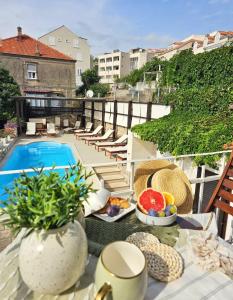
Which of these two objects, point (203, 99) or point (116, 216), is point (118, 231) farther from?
point (203, 99)

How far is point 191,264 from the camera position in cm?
117

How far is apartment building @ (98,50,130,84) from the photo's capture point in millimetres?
53938

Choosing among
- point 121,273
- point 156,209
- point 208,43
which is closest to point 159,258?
point 121,273

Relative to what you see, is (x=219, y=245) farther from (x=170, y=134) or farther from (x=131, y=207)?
(x=170, y=134)

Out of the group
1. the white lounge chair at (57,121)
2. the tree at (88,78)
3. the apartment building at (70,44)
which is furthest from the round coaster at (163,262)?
the apartment building at (70,44)

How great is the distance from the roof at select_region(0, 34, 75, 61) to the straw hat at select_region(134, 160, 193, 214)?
21474 mm

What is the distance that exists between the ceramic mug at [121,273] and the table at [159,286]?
0.49 ft

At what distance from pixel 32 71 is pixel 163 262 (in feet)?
74.9

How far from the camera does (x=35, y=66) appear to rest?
20984 mm

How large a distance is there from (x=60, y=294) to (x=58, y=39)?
33.6 m

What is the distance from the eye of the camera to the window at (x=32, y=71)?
20.8 metres

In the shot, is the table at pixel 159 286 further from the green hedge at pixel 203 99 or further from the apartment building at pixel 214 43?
the apartment building at pixel 214 43

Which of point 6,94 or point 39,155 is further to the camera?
point 6,94

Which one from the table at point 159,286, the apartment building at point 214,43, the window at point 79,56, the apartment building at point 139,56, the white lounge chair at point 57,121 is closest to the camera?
the table at point 159,286
